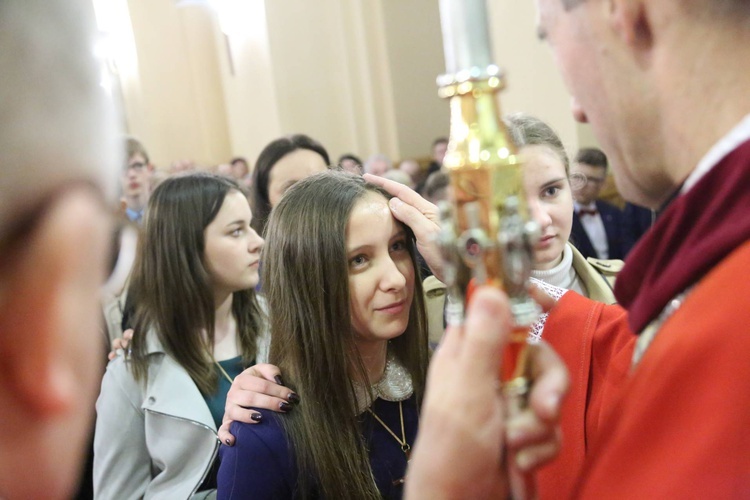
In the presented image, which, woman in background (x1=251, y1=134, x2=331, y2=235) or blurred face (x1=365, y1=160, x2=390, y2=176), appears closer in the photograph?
woman in background (x1=251, y1=134, x2=331, y2=235)

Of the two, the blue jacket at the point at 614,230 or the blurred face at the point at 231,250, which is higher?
the blurred face at the point at 231,250

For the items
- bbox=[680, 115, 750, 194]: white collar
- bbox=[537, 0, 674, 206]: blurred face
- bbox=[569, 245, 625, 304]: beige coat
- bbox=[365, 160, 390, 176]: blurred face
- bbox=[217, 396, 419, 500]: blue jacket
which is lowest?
bbox=[217, 396, 419, 500]: blue jacket

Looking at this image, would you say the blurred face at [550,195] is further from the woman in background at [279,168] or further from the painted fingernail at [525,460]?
the painted fingernail at [525,460]

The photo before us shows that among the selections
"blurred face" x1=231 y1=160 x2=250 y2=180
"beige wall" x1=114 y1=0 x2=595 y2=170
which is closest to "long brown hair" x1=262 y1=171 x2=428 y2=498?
"beige wall" x1=114 y1=0 x2=595 y2=170

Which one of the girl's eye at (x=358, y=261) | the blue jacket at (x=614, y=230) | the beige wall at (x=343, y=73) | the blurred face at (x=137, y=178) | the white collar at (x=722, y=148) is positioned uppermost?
the beige wall at (x=343, y=73)

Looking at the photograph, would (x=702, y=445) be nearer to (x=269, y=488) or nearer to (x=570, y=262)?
(x=269, y=488)

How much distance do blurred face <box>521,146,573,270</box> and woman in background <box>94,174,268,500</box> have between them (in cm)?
106

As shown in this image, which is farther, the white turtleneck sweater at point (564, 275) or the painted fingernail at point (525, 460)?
the white turtleneck sweater at point (564, 275)

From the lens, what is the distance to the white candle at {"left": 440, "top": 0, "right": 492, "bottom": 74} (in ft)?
2.37

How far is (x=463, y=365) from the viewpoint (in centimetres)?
70

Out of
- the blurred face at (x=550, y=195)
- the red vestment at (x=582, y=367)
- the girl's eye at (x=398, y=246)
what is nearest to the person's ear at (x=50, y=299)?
the red vestment at (x=582, y=367)

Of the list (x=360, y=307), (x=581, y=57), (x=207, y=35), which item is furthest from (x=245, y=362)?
(x=207, y=35)

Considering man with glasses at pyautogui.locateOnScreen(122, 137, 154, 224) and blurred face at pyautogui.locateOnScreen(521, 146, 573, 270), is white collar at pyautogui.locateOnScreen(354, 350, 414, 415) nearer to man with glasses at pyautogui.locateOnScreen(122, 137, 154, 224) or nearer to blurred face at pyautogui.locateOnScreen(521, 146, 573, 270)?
blurred face at pyautogui.locateOnScreen(521, 146, 573, 270)

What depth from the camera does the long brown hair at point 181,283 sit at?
258 cm
